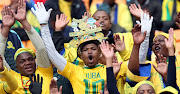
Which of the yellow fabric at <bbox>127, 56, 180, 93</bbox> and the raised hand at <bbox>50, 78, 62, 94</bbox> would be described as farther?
the yellow fabric at <bbox>127, 56, 180, 93</bbox>

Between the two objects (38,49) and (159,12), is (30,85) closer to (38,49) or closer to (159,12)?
(38,49)

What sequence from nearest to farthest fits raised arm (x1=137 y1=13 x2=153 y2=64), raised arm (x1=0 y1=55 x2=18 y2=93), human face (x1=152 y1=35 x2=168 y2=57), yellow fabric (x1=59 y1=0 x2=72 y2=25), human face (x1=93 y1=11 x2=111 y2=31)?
raised arm (x1=0 y1=55 x2=18 y2=93) → raised arm (x1=137 y1=13 x2=153 y2=64) → human face (x1=152 y1=35 x2=168 y2=57) → human face (x1=93 y1=11 x2=111 y2=31) → yellow fabric (x1=59 y1=0 x2=72 y2=25)

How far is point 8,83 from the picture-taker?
21.5 ft

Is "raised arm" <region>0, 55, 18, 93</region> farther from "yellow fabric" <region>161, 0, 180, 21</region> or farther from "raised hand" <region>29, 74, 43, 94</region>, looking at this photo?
"yellow fabric" <region>161, 0, 180, 21</region>

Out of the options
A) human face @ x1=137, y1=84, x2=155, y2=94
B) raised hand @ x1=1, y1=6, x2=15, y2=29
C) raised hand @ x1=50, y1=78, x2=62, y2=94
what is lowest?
human face @ x1=137, y1=84, x2=155, y2=94

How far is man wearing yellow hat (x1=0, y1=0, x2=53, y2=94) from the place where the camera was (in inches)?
255

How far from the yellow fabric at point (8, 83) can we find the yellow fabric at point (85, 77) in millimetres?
642

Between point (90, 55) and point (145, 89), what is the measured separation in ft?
2.91

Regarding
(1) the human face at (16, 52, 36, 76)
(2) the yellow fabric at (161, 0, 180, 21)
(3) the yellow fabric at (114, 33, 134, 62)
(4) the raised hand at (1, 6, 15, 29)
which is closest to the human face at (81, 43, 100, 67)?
(3) the yellow fabric at (114, 33, 134, 62)

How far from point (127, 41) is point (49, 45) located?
1590mm

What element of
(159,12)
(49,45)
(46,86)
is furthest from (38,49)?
(159,12)

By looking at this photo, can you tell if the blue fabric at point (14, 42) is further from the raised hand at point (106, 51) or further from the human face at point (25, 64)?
the raised hand at point (106, 51)

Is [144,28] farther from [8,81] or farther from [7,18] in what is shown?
[8,81]

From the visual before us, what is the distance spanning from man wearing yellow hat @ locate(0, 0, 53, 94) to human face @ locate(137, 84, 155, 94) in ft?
4.19
